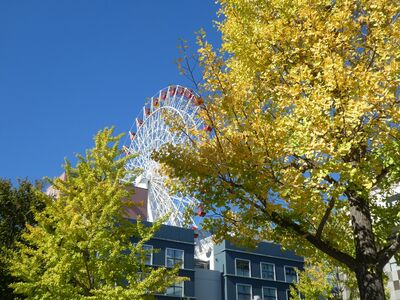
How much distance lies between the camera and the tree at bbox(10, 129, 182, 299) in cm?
1170


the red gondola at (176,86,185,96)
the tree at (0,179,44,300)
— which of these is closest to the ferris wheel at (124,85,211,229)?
the red gondola at (176,86,185,96)

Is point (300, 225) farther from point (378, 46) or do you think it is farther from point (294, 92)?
point (378, 46)

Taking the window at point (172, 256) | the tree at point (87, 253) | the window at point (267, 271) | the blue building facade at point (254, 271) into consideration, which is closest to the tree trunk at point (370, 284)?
the tree at point (87, 253)

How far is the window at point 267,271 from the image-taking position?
4602 centimetres

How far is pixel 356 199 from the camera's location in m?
9.52

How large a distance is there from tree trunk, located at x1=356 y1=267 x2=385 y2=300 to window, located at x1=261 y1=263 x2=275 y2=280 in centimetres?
3867

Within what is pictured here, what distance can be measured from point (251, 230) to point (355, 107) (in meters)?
3.81

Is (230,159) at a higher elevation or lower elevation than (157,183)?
lower

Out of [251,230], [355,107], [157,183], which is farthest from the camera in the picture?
[157,183]

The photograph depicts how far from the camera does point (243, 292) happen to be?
144 ft

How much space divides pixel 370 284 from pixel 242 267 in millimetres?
37336

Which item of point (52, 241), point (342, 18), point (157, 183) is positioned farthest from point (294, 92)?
point (157, 183)

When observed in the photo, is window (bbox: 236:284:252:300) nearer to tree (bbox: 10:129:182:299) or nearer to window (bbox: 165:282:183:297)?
window (bbox: 165:282:183:297)

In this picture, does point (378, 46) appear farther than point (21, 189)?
No
